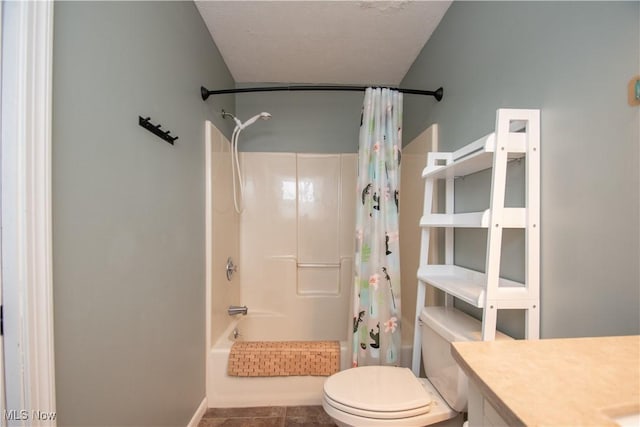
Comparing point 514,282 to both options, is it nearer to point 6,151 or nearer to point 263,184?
point 6,151

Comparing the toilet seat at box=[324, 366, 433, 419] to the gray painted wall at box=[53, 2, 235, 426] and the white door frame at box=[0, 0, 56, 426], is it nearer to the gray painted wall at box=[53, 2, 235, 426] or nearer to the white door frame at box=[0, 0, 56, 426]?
the gray painted wall at box=[53, 2, 235, 426]

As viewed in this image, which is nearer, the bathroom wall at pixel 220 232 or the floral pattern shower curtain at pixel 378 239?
the floral pattern shower curtain at pixel 378 239

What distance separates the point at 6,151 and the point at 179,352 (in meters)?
1.14

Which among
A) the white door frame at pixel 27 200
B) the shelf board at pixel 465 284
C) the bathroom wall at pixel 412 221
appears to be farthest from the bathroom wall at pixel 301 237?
the white door frame at pixel 27 200

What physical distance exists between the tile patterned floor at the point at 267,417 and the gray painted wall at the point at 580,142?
1.26m

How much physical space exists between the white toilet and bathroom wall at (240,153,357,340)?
4.10 feet

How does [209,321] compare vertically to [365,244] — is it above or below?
below

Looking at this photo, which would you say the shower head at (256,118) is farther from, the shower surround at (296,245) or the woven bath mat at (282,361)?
the woven bath mat at (282,361)

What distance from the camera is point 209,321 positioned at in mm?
1739

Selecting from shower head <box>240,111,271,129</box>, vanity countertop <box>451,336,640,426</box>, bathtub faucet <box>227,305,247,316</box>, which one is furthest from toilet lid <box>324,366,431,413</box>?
shower head <box>240,111,271,129</box>

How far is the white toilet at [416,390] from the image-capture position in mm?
1043

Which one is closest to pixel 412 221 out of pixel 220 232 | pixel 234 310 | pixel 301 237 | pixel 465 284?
pixel 465 284

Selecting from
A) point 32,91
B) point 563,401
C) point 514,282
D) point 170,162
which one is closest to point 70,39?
point 32,91

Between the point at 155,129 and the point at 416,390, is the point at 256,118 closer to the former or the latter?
the point at 155,129
